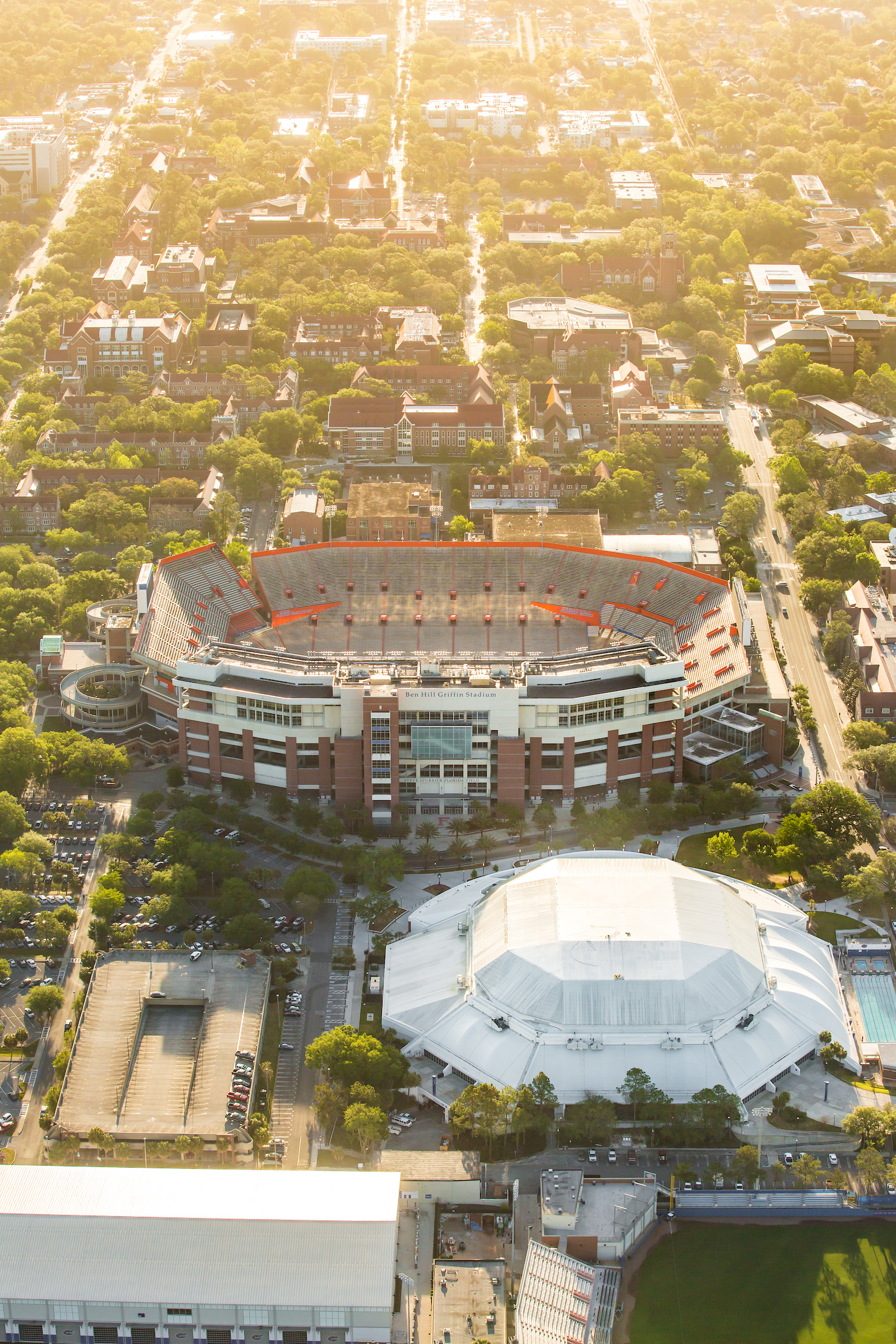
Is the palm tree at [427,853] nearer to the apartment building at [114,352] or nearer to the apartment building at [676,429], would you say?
the apartment building at [676,429]

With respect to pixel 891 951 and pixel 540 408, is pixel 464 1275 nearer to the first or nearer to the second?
pixel 891 951

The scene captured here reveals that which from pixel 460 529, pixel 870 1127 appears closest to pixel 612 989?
pixel 870 1127

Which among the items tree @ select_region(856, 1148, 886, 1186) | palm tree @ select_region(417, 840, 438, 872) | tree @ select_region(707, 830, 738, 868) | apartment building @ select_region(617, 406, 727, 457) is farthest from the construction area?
apartment building @ select_region(617, 406, 727, 457)

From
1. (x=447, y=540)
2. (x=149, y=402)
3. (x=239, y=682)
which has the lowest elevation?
(x=239, y=682)

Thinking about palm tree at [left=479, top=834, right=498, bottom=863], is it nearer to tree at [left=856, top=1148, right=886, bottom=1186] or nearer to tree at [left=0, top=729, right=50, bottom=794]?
tree at [left=0, top=729, right=50, bottom=794]

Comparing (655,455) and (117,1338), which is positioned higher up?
(655,455)

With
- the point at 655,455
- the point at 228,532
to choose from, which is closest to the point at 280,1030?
the point at 228,532
